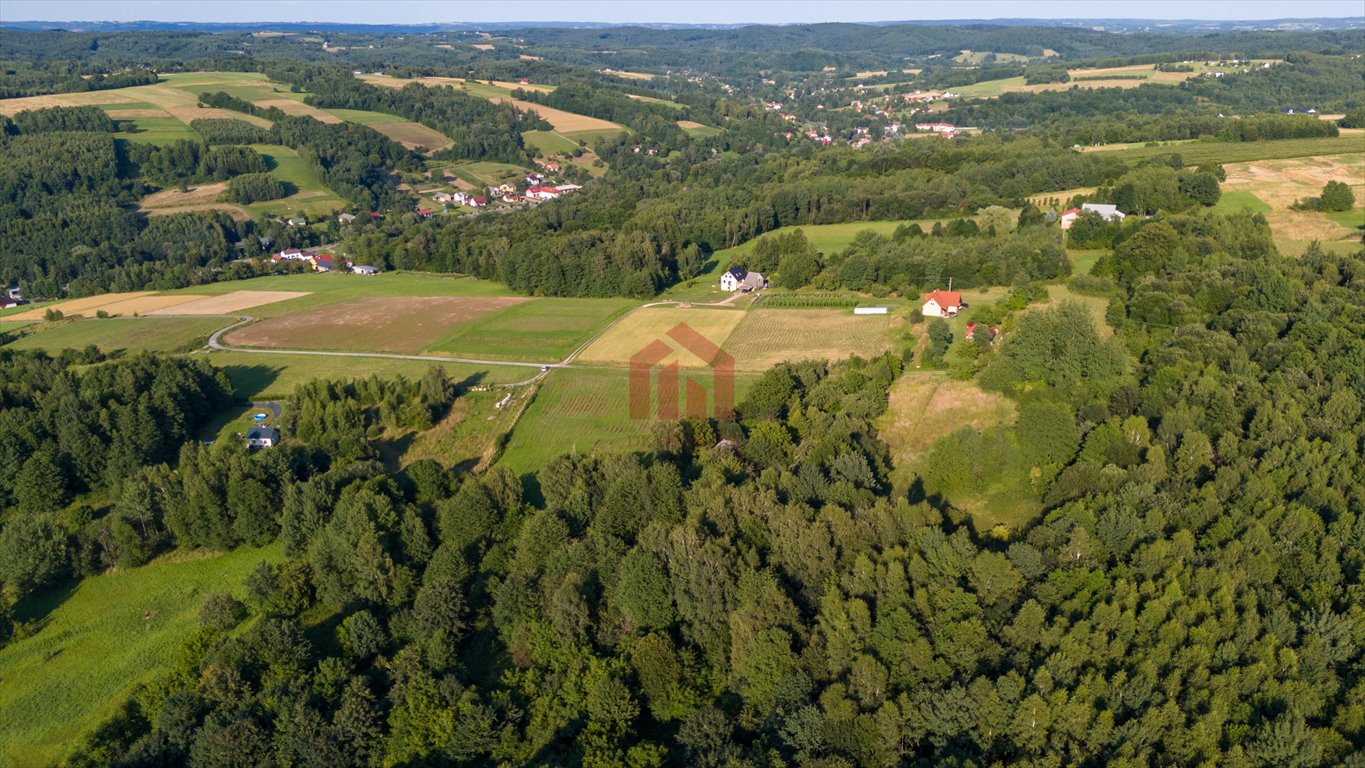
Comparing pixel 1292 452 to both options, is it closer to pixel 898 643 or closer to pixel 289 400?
pixel 898 643

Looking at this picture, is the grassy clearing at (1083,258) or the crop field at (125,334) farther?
the grassy clearing at (1083,258)

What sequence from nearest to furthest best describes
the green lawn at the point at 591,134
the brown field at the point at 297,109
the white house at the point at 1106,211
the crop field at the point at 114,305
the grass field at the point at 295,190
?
the crop field at the point at 114,305
the white house at the point at 1106,211
the grass field at the point at 295,190
the brown field at the point at 297,109
the green lawn at the point at 591,134

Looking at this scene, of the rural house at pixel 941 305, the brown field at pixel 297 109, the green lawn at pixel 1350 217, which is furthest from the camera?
the brown field at pixel 297 109

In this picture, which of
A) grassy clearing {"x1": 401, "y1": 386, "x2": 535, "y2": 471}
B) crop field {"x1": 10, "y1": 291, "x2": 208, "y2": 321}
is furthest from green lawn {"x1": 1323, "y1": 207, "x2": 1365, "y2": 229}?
crop field {"x1": 10, "y1": 291, "x2": 208, "y2": 321}

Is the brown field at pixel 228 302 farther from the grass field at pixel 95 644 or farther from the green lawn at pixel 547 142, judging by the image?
the green lawn at pixel 547 142

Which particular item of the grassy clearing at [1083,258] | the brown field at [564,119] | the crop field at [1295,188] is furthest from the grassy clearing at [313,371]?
the brown field at [564,119]

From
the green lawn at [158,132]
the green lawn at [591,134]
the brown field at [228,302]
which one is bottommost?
the brown field at [228,302]

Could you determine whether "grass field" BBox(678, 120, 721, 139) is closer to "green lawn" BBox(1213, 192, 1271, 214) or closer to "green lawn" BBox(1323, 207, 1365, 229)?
"green lawn" BBox(1213, 192, 1271, 214)

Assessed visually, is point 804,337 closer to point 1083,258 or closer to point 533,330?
point 533,330

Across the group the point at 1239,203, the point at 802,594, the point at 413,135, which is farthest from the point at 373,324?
the point at 413,135
